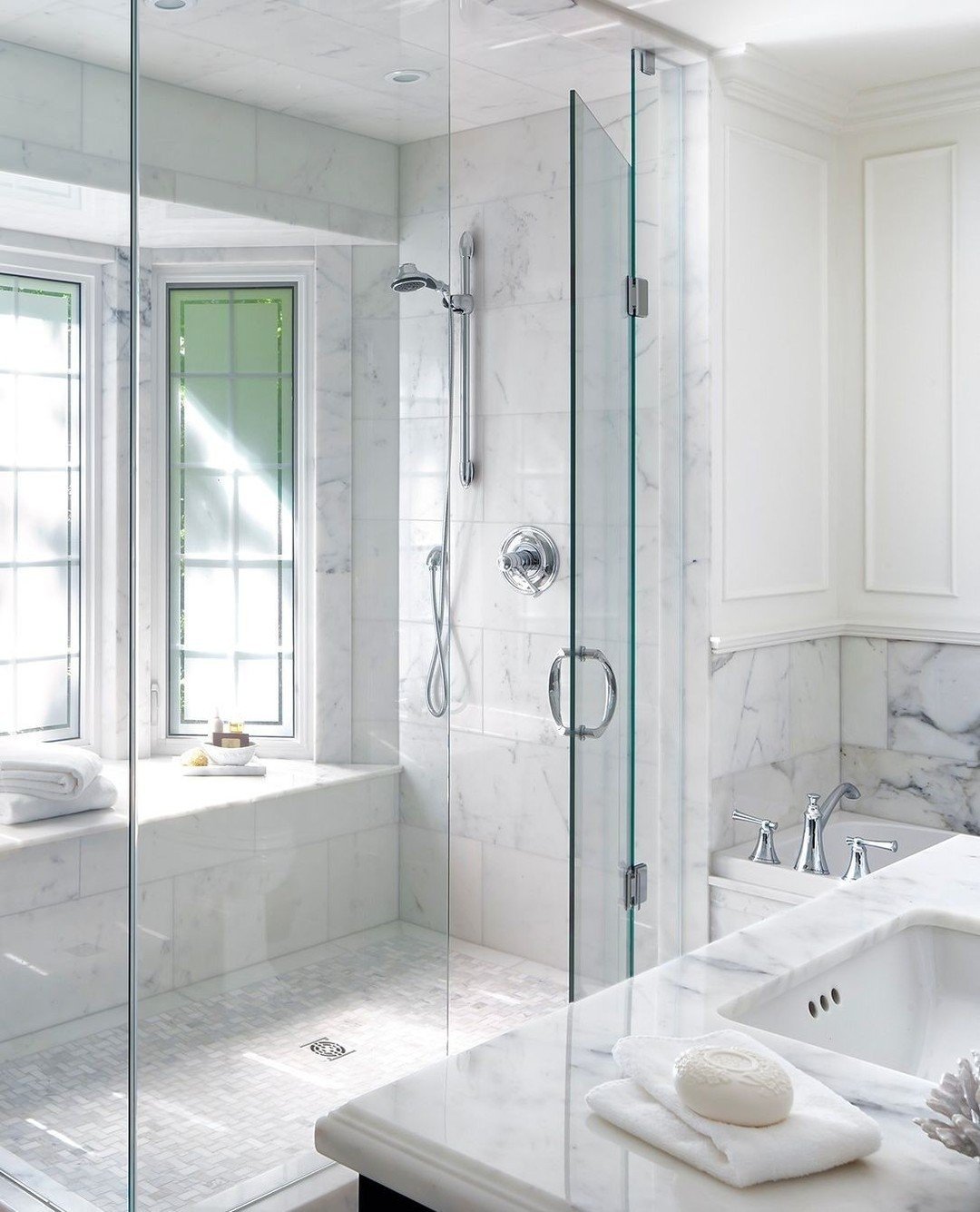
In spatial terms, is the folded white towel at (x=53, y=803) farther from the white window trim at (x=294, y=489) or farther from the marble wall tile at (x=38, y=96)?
the marble wall tile at (x=38, y=96)

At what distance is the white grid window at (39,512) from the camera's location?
205 centimetres

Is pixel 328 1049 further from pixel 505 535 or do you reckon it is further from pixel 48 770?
pixel 505 535

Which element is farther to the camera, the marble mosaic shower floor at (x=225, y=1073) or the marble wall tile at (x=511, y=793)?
the marble wall tile at (x=511, y=793)

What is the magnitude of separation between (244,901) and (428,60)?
151 cm

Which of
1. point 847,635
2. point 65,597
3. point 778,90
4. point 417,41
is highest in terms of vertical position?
point 778,90

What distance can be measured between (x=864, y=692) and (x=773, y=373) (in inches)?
38.3

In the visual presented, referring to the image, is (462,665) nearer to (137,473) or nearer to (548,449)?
(548,449)

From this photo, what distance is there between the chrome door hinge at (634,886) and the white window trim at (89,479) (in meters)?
1.36

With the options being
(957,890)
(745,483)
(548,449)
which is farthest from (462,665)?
(957,890)

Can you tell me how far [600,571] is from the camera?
2680mm

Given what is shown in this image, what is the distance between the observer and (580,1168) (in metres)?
0.86

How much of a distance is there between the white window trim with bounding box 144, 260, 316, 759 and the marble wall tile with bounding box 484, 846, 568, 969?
160cm

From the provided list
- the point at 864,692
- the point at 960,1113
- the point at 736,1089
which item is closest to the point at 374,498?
the point at 736,1089

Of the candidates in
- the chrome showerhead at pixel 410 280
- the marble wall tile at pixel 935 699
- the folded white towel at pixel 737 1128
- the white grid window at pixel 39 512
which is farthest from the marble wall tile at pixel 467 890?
the folded white towel at pixel 737 1128
